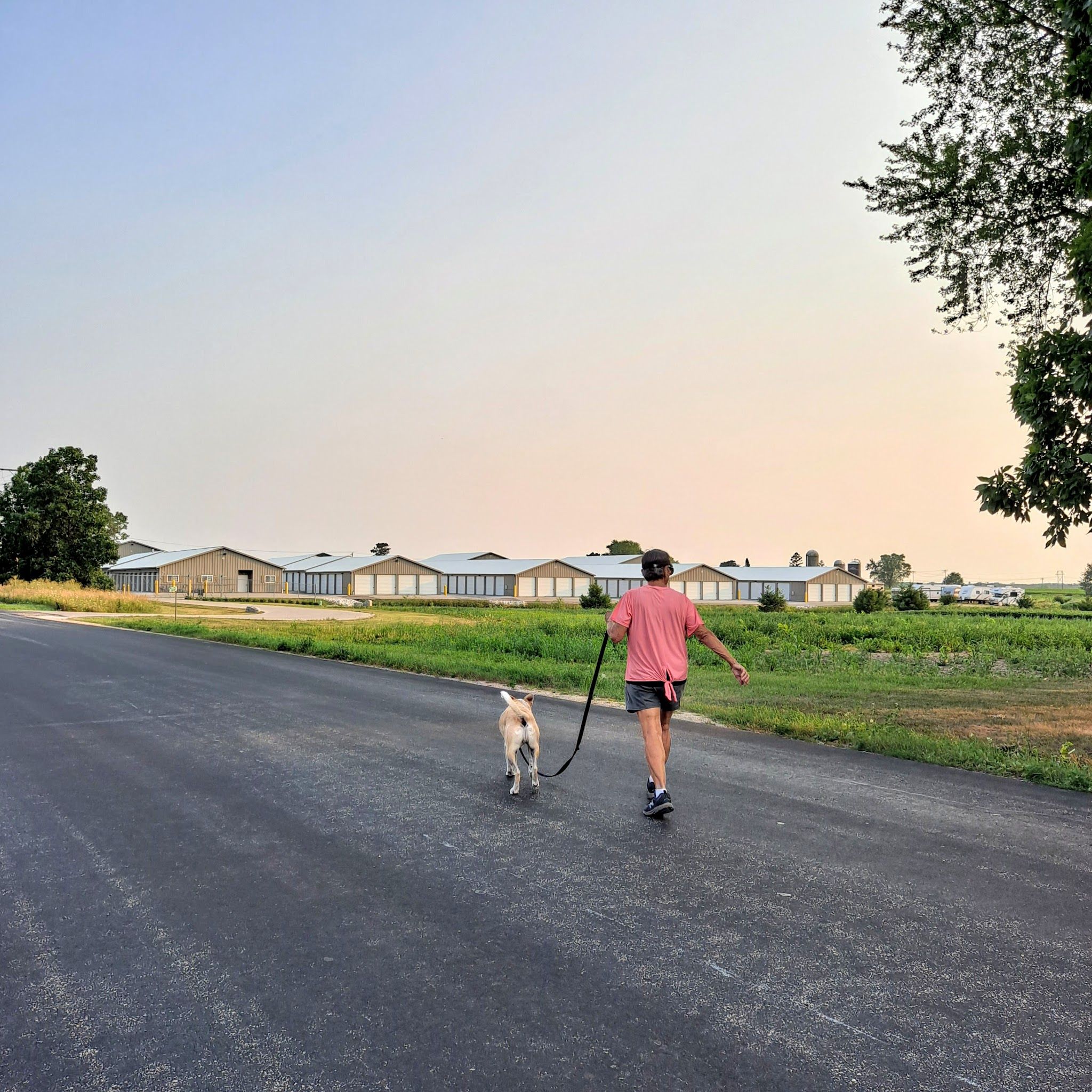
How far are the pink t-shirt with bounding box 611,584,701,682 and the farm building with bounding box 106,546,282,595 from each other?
81.4 meters

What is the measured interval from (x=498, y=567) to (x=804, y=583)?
1259 inches

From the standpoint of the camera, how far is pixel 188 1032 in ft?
11.1

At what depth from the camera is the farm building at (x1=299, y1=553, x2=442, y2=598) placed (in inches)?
3297

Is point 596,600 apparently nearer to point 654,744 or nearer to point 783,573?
point 783,573

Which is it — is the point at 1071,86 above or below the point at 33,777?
above

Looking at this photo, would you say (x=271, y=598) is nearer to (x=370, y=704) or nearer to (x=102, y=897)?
(x=370, y=704)

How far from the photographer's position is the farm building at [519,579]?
84688mm

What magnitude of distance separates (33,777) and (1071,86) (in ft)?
46.9

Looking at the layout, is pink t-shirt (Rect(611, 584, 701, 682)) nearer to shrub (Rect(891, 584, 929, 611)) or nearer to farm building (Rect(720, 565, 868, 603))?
shrub (Rect(891, 584, 929, 611))

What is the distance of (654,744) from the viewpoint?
6.63 meters

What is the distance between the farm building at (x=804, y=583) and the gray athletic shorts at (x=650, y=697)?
80.9 m

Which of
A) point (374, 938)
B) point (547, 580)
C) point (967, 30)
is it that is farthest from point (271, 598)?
point (374, 938)

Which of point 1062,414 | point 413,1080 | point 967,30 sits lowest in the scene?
point 413,1080

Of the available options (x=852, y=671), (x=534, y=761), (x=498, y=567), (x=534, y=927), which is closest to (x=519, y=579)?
(x=498, y=567)
